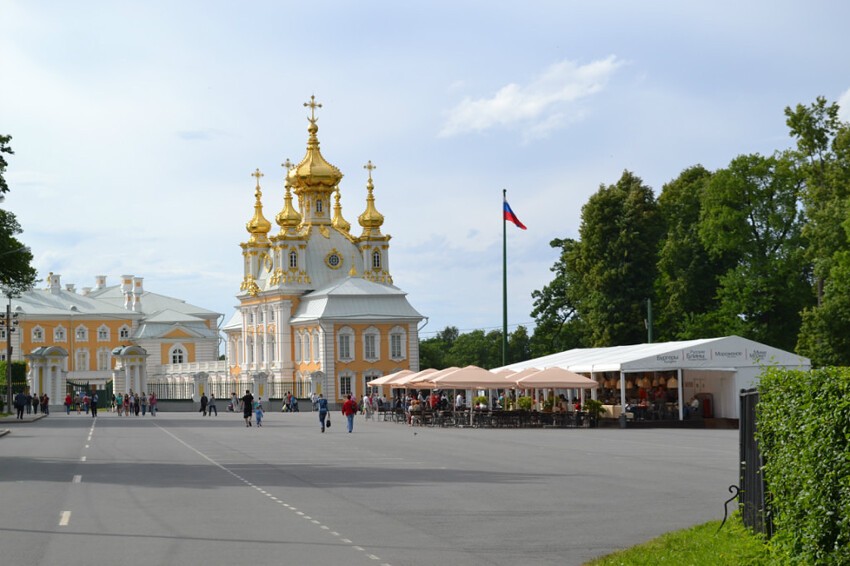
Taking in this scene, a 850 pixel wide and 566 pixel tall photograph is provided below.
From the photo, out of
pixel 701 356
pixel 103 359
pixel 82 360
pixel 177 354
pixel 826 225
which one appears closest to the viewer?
pixel 701 356

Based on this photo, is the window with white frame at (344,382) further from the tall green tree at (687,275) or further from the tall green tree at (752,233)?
the tall green tree at (752,233)

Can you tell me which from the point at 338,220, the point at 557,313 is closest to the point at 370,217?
the point at 338,220

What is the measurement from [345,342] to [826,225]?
163ft

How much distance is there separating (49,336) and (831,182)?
9866 centimetres

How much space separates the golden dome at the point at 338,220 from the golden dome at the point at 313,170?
2578 millimetres

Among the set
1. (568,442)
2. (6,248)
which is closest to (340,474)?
(568,442)

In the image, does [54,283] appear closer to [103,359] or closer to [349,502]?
[103,359]

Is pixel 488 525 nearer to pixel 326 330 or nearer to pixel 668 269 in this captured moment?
pixel 668 269

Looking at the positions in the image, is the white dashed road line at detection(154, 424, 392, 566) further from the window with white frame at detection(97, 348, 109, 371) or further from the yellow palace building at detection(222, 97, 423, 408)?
the window with white frame at detection(97, 348, 109, 371)

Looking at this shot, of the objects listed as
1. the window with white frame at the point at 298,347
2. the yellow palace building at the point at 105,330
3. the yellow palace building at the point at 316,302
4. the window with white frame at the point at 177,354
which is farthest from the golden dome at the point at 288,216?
the window with white frame at the point at 177,354

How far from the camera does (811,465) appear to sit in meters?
10.5

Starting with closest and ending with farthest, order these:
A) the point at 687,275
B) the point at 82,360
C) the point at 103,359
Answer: the point at 687,275 → the point at 82,360 → the point at 103,359

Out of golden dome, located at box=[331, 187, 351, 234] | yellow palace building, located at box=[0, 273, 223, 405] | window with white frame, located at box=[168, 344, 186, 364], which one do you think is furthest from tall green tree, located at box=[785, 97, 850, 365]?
window with white frame, located at box=[168, 344, 186, 364]

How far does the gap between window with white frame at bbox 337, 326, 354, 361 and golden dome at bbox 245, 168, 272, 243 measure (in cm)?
2130
